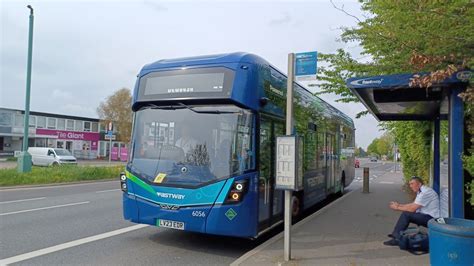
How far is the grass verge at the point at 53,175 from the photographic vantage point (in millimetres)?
17045

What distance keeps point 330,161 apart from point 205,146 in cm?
712

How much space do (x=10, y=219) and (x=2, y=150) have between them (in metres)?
48.0

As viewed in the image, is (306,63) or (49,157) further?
(49,157)

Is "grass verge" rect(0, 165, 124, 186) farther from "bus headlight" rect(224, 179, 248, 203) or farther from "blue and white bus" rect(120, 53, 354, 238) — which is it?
"bus headlight" rect(224, 179, 248, 203)

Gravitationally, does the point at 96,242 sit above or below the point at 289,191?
below

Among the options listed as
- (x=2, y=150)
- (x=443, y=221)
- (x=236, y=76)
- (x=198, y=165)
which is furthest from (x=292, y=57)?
(x=2, y=150)

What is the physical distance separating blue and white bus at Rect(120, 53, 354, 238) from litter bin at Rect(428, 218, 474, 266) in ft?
8.74

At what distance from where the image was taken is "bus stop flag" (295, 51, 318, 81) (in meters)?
5.87

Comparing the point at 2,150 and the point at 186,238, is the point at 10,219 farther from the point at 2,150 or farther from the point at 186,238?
the point at 2,150

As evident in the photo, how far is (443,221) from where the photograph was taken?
5047 mm

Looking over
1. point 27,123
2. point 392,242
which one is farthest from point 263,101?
point 27,123

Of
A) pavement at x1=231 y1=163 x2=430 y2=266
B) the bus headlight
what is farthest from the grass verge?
the bus headlight

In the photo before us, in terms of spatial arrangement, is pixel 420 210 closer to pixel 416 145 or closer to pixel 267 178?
pixel 267 178

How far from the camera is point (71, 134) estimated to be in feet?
179
